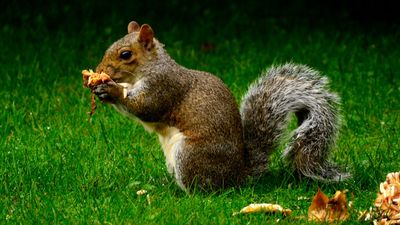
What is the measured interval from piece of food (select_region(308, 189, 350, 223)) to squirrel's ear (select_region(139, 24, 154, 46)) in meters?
1.04

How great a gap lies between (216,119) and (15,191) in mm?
908

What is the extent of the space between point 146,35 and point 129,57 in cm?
12

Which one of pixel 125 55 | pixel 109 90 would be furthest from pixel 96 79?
pixel 125 55

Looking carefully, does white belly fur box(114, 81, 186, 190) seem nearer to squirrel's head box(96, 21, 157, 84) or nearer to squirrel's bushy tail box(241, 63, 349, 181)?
squirrel's head box(96, 21, 157, 84)

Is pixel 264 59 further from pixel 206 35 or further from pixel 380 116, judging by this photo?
pixel 380 116

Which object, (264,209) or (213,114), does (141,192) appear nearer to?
(213,114)

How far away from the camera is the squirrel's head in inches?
159

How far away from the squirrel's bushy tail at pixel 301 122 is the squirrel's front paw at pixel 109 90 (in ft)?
2.11

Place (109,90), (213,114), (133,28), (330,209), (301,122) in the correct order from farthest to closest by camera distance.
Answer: (133,28) → (301,122) → (213,114) → (109,90) → (330,209)

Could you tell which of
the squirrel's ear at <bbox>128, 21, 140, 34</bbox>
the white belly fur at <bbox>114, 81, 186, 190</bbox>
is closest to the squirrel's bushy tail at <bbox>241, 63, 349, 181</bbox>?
the white belly fur at <bbox>114, 81, 186, 190</bbox>

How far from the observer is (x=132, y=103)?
3957mm

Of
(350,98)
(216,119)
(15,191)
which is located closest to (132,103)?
(216,119)

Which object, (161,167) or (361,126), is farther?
(361,126)

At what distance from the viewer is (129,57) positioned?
4.05 m
